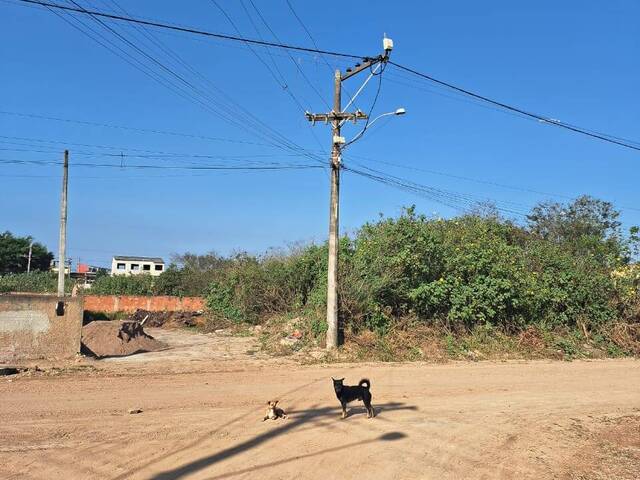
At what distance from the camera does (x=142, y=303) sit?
35719 millimetres

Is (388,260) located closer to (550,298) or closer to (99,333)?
(550,298)

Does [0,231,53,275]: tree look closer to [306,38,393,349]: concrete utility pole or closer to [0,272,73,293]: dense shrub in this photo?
[0,272,73,293]: dense shrub

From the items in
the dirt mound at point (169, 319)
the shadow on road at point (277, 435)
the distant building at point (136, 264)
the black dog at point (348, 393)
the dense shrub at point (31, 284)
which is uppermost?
the distant building at point (136, 264)

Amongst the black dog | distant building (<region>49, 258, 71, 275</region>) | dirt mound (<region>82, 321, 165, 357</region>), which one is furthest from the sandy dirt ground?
distant building (<region>49, 258, 71, 275</region>)

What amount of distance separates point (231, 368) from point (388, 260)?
719 cm

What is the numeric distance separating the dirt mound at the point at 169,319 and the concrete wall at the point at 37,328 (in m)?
14.2

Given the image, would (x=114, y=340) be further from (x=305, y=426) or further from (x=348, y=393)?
(x=348, y=393)

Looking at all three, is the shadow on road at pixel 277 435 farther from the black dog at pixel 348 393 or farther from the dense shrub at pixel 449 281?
the dense shrub at pixel 449 281

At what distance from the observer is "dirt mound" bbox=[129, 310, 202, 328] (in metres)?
28.3

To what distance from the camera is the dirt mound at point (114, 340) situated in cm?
1513

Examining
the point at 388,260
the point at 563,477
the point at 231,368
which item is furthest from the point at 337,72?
the point at 563,477

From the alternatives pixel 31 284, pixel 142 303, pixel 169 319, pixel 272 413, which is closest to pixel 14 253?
pixel 31 284

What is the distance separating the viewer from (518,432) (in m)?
7.86

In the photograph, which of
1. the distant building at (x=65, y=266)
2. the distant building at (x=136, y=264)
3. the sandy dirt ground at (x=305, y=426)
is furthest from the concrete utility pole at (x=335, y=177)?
the distant building at (x=136, y=264)
